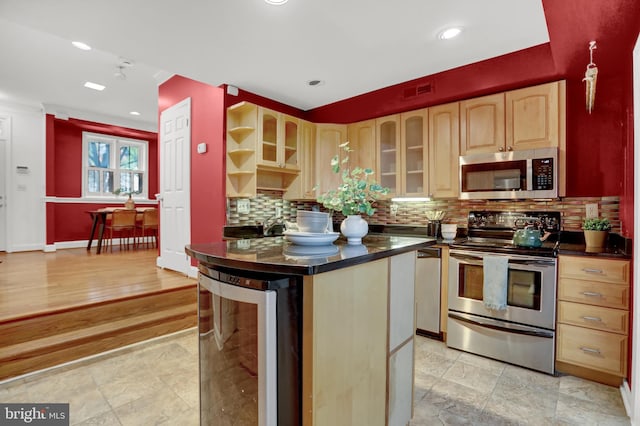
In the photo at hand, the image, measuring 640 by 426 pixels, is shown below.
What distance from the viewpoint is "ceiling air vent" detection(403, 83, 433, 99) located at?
322 cm

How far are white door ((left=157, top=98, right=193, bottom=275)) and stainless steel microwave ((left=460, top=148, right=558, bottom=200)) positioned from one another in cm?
313

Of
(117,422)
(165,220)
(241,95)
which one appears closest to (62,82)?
(165,220)

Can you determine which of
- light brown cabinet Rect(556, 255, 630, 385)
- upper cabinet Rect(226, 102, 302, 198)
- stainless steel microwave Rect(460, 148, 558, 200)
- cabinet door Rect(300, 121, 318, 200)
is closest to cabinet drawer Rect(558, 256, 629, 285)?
light brown cabinet Rect(556, 255, 630, 385)

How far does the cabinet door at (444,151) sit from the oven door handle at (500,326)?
111 centimetres

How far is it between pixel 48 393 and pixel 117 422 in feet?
2.19

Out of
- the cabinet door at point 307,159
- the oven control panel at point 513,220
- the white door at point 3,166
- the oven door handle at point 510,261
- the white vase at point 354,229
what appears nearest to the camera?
the white vase at point 354,229

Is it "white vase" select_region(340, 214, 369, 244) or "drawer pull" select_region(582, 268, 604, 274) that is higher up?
"white vase" select_region(340, 214, 369, 244)

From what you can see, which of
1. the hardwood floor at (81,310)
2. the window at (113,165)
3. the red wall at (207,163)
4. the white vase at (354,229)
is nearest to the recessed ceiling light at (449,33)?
the white vase at (354,229)

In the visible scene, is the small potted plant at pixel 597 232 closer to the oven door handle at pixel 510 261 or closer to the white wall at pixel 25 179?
the oven door handle at pixel 510 261

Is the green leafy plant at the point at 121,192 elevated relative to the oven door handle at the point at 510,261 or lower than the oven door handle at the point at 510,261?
→ elevated

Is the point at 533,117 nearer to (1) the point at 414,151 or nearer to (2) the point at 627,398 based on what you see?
(1) the point at 414,151

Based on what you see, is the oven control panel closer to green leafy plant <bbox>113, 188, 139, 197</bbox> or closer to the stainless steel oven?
the stainless steel oven

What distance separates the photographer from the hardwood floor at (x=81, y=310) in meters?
2.36

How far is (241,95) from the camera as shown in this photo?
3588 mm
